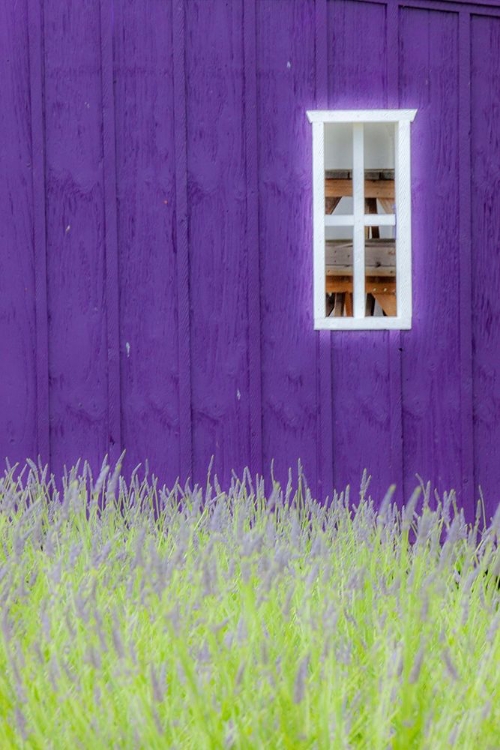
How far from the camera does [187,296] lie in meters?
5.20

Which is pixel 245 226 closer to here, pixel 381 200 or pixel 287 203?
pixel 287 203

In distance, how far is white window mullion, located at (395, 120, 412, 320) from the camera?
5199 mm

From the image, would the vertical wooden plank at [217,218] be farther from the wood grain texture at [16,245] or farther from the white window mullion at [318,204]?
the wood grain texture at [16,245]

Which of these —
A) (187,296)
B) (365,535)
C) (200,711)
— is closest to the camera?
(200,711)

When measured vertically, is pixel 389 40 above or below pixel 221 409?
above

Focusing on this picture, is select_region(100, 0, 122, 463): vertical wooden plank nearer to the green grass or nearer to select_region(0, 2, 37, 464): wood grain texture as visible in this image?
select_region(0, 2, 37, 464): wood grain texture

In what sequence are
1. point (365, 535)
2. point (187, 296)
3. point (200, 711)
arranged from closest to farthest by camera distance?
point (200, 711) → point (365, 535) → point (187, 296)

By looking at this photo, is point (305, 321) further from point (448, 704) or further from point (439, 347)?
point (448, 704)

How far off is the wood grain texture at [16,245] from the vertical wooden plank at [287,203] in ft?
3.96

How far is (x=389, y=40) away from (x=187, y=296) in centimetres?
167

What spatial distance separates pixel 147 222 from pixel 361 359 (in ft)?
4.28

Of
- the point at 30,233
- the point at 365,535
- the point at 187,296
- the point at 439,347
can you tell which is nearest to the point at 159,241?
the point at 187,296

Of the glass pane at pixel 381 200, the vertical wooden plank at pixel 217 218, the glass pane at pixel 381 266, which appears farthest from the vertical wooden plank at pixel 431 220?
the vertical wooden plank at pixel 217 218

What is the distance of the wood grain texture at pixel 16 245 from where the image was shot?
5.25 m
